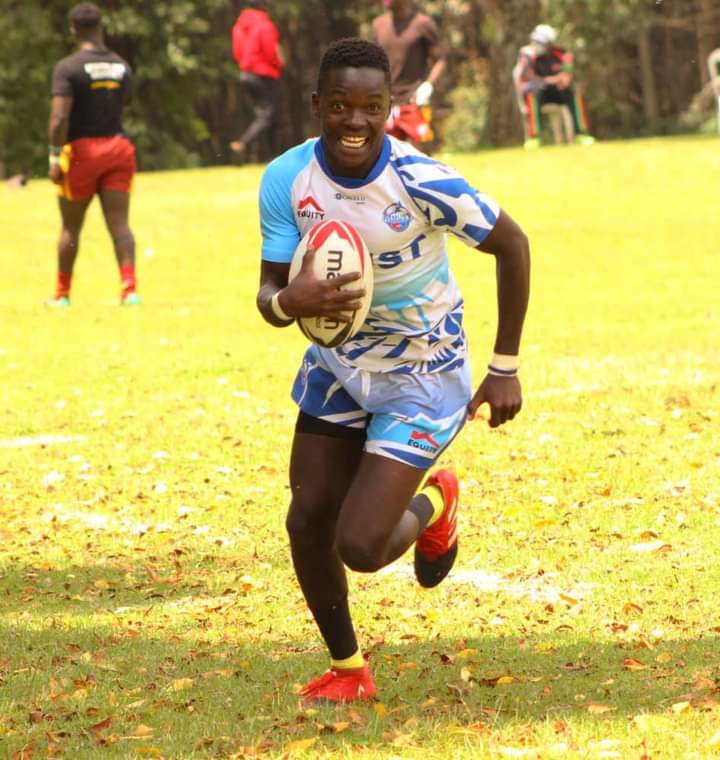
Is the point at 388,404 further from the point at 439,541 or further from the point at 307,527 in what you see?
the point at 439,541

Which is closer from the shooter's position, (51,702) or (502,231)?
(502,231)

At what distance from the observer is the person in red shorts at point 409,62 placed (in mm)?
18234

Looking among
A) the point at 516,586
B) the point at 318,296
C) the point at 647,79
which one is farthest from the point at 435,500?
the point at 647,79

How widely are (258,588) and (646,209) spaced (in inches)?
551

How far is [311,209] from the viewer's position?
200 inches

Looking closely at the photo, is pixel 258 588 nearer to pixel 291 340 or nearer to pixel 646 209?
pixel 291 340

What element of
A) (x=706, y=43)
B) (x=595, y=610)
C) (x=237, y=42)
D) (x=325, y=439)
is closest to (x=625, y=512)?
(x=595, y=610)

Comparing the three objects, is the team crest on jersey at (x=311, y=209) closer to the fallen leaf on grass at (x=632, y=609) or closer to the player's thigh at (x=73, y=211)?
the fallen leaf on grass at (x=632, y=609)

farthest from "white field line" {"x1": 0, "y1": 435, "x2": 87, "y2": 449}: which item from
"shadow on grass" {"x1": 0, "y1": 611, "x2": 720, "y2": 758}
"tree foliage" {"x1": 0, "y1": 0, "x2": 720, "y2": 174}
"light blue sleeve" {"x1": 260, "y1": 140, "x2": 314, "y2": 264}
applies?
"tree foliage" {"x1": 0, "y1": 0, "x2": 720, "y2": 174}

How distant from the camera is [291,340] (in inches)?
549

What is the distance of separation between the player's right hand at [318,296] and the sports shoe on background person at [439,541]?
125 centimetres

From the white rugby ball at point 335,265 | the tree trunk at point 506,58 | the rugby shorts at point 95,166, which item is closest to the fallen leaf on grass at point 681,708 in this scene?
the white rugby ball at point 335,265

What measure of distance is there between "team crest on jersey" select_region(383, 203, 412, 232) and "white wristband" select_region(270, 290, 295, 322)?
1.31 feet

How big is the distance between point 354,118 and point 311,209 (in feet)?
1.02
